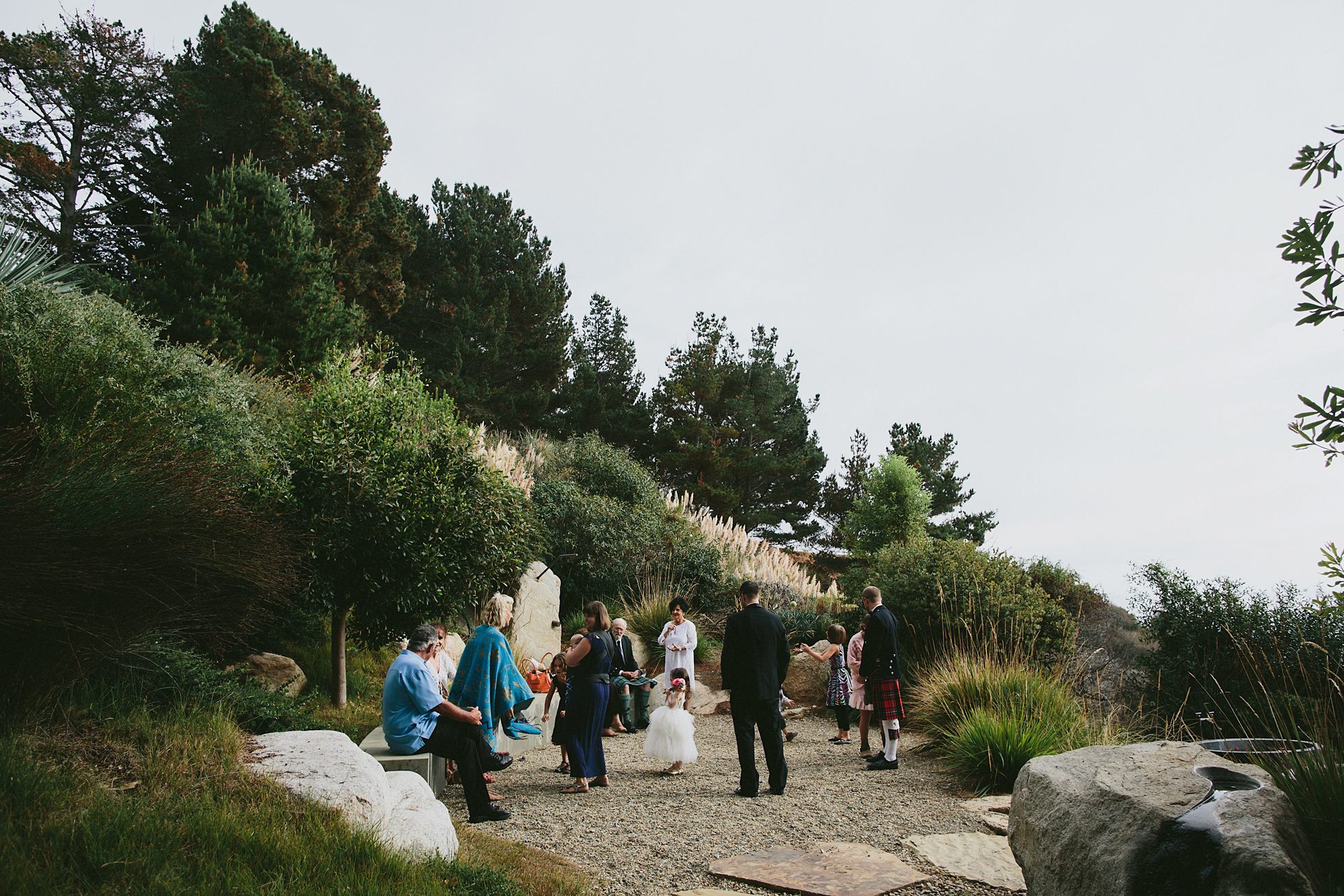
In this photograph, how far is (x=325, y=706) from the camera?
30.3 feet

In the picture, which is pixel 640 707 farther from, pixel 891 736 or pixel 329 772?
pixel 329 772

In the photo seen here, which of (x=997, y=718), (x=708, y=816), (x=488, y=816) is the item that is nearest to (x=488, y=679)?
(x=488, y=816)

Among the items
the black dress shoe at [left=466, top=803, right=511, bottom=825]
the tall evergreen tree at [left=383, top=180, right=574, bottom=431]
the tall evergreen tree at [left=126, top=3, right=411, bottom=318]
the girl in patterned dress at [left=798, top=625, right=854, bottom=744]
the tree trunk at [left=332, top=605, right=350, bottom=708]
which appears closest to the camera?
the black dress shoe at [left=466, top=803, right=511, bottom=825]

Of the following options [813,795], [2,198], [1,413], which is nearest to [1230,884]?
[813,795]

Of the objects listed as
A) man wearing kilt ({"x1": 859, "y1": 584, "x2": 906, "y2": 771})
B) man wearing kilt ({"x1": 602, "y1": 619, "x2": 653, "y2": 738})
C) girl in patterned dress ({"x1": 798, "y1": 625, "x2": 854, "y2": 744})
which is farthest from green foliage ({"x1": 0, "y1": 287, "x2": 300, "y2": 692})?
girl in patterned dress ({"x1": 798, "y1": 625, "x2": 854, "y2": 744})

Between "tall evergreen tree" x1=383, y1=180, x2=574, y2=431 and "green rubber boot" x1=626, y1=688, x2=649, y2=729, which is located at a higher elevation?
"tall evergreen tree" x1=383, y1=180, x2=574, y2=431

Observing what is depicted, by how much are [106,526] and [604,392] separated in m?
28.1

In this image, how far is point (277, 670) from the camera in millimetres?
9172

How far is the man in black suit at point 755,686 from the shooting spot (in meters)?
6.62

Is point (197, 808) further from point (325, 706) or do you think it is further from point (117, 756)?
point (325, 706)

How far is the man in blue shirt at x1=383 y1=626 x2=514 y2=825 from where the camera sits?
19.7 ft

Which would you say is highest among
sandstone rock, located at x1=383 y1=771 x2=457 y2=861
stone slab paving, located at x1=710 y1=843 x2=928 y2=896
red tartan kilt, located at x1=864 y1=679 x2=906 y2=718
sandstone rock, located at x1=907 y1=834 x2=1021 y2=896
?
red tartan kilt, located at x1=864 y1=679 x2=906 y2=718

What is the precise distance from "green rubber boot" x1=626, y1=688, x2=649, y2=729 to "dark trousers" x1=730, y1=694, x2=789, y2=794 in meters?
4.25

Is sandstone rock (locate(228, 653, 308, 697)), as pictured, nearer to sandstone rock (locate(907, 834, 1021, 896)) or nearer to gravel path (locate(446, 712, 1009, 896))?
gravel path (locate(446, 712, 1009, 896))
